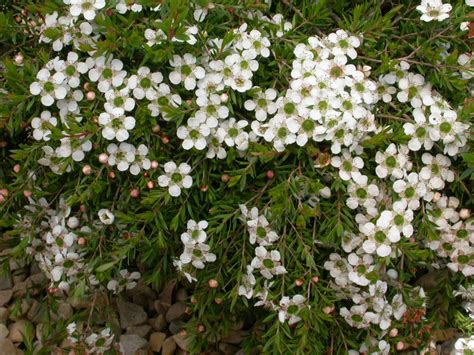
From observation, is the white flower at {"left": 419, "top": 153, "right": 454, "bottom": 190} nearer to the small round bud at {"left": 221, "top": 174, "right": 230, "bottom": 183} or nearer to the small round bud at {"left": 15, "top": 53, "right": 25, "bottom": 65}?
the small round bud at {"left": 221, "top": 174, "right": 230, "bottom": 183}

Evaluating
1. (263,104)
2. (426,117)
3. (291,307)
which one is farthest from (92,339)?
(426,117)

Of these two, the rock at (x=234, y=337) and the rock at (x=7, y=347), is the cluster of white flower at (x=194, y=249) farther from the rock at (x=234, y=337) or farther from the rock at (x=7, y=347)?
the rock at (x=7, y=347)

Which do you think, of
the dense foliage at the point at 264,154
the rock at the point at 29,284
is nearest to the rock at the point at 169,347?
the dense foliage at the point at 264,154

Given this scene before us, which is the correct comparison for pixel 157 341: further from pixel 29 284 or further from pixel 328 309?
pixel 328 309

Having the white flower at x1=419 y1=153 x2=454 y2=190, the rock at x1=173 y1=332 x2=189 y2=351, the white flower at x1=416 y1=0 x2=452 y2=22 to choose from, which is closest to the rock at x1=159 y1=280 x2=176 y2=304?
the rock at x1=173 y1=332 x2=189 y2=351

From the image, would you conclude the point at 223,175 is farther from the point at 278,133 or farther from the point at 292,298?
the point at 292,298

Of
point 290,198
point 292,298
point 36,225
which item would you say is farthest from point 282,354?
point 36,225
